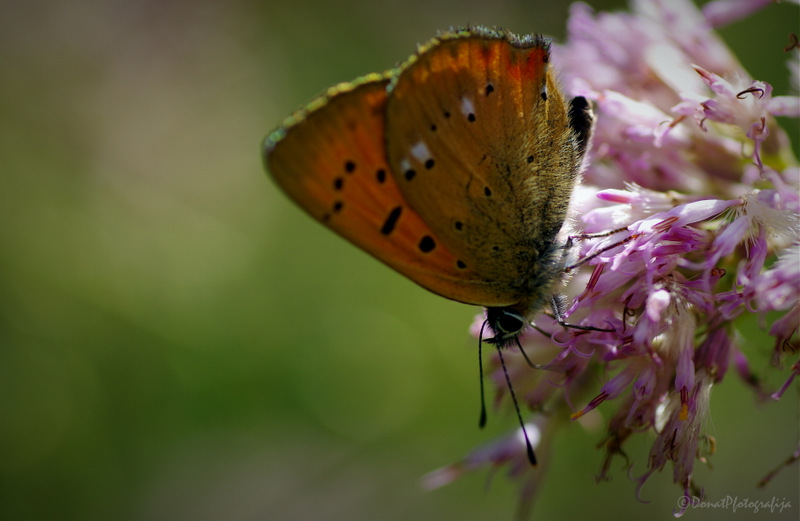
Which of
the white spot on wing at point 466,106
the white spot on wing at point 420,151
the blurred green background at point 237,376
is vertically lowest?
the blurred green background at point 237,376

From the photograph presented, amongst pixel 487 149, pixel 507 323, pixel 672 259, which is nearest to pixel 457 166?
pixel 487 149

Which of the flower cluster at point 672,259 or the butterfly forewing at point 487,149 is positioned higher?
the butterfly forewing at point 487,149

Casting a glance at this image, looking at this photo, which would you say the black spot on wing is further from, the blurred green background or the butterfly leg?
the blurred green background

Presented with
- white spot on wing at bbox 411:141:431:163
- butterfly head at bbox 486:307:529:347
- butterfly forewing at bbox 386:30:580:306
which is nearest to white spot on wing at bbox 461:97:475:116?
butterfly forewing at bbox 386:30:580:306

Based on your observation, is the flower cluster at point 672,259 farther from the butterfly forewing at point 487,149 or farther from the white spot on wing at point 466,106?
the white spot on wing at point 466,106

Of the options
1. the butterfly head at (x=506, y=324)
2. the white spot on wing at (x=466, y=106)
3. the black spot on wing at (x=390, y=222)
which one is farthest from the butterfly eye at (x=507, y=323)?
the white spot on wing at (x=466, y=106)

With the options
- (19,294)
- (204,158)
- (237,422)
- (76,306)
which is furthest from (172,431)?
(204,158)

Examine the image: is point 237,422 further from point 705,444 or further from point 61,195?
point 705,444
